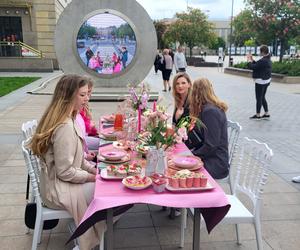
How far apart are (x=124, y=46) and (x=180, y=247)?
33.4 feet

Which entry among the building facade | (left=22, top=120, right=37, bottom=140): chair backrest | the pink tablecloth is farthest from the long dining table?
the building facade

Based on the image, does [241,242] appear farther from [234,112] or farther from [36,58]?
[36,58]

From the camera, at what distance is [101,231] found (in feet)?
9.18

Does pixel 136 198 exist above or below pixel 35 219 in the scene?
above

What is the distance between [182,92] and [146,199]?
7.01 feet

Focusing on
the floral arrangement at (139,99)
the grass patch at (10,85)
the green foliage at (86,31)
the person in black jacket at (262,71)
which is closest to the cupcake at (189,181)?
the floral arrangement at (139,99)

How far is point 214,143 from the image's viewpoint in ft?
11.1

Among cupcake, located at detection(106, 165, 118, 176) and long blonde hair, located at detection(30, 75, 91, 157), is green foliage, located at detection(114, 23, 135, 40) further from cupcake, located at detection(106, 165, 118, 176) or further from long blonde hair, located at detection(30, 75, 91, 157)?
cupcake, located at detection(106, 165, 118, 176)

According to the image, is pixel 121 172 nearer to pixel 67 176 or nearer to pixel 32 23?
pixel 67 176

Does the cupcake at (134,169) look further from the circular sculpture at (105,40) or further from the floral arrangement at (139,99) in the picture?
the circular sculpture at (105,40)

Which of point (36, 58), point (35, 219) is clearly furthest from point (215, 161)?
point (36, 58)

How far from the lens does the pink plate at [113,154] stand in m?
3.03

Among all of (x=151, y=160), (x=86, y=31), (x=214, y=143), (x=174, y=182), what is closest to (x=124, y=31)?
(x=86, y=31)

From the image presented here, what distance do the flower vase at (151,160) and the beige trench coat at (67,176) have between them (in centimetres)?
59
